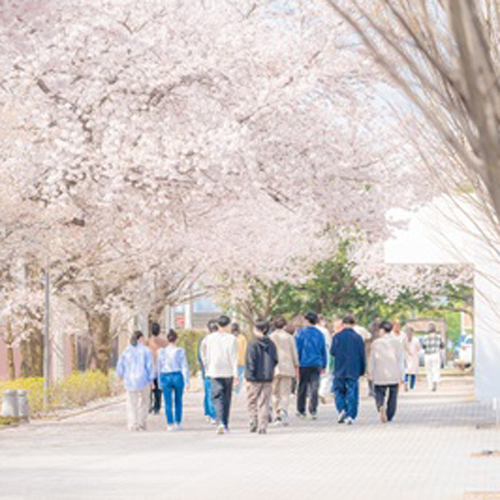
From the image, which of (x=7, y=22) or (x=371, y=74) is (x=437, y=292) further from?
(x=7, y=22)

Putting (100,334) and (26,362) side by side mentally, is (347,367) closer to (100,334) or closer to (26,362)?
(26,362)

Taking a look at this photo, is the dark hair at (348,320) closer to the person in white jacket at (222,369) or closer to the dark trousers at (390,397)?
the dark trousers at (390,397)

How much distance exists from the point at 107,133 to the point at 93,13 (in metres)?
1.99

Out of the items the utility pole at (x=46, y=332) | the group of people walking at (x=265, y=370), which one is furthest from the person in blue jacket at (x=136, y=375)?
the utility pole at (x=46, y=332)

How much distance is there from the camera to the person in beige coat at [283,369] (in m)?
24.2

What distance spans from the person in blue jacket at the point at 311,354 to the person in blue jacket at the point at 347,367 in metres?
0.73

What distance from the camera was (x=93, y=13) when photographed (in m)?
24.2

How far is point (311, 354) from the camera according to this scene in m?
25.2

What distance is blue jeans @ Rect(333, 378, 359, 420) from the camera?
2419cm

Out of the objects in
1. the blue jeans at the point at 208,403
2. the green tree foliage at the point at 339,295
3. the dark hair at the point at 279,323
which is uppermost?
the green tree foliage at the point at 339,295

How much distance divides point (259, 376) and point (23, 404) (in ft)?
16.3

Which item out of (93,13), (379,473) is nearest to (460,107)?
(379,473)

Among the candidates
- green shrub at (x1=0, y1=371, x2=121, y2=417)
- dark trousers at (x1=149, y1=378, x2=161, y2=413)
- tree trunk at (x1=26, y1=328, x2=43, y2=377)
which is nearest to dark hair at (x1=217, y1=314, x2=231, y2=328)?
green shrub at (x1=0, y1=371, x2=121, y2=417)

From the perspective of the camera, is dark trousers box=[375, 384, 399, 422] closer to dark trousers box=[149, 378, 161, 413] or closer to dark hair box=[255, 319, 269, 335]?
dark hair box=[255, 319, 269, 335]
